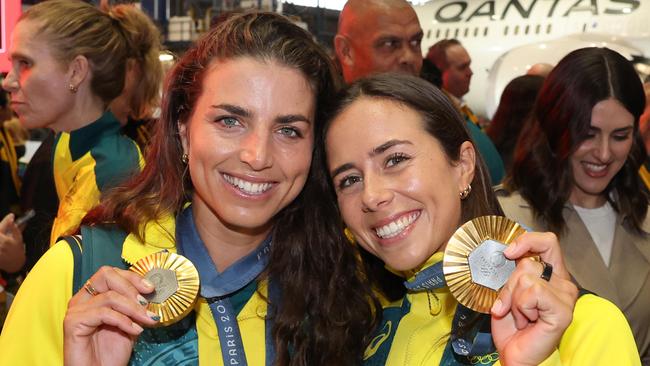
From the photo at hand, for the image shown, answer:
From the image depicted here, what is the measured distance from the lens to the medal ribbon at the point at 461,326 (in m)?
2.17

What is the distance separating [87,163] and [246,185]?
1.34 meters

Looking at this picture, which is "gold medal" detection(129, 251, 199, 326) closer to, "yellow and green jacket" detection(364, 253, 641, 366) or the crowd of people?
the crowd of people

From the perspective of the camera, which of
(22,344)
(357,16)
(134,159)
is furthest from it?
(357,16)

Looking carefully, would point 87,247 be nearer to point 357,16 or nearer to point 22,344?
point 22,344

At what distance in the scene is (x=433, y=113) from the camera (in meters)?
2.46

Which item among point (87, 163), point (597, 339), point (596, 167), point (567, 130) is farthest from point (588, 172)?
point (87, 163)

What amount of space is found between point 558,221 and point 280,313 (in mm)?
1549

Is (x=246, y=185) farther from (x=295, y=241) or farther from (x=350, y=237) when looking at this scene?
(x=350, y=237)

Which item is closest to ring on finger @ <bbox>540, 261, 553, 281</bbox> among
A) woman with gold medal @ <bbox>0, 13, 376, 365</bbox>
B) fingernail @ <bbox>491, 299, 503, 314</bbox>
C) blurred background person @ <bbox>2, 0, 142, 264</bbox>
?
fingernail @ <bbox>491, 299, 503, 314</bbox>

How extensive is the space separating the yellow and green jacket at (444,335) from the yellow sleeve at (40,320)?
32.5 inches

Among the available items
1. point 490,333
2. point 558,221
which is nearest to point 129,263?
point 490,333

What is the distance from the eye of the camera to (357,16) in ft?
14.9

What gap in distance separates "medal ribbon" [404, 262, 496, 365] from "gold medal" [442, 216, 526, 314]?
19 centimetres

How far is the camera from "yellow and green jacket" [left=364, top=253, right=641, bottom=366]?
203 centimetres
